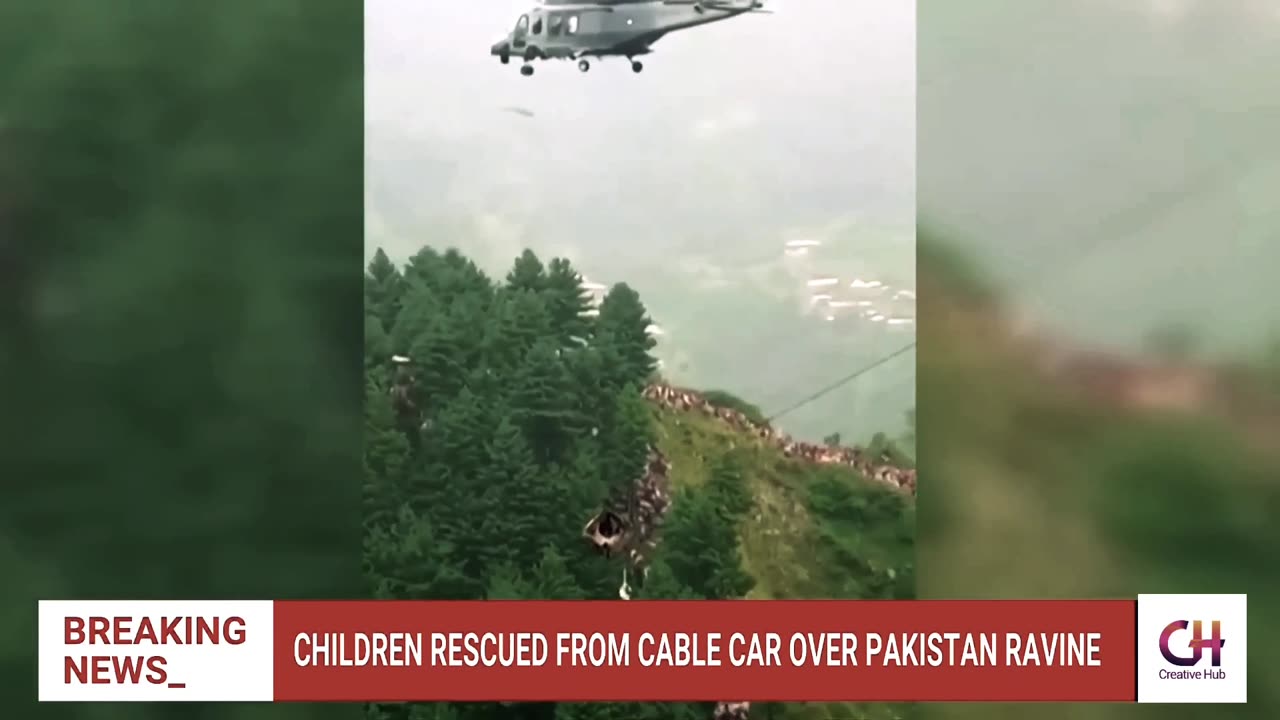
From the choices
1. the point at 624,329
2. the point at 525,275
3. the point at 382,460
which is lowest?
the point at 382,460

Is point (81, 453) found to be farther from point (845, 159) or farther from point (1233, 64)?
point (1233, 64)

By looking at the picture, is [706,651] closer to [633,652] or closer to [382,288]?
[633,652]

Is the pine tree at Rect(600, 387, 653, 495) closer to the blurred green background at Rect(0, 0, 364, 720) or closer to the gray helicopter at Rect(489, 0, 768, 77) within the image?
the blurred green background at Rect(0, 0, 364, 720)

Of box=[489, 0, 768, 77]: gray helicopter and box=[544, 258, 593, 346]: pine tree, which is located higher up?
box=[489, 0, 768, 77]: gray helicopter

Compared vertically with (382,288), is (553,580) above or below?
below

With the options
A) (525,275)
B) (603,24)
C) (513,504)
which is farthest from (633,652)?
(603,24)

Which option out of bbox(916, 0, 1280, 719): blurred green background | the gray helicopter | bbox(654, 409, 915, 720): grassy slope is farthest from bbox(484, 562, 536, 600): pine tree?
the gray helicopter

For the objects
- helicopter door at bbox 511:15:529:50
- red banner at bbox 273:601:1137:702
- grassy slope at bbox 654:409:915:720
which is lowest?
red banner at bbox 273:601:1137:702
